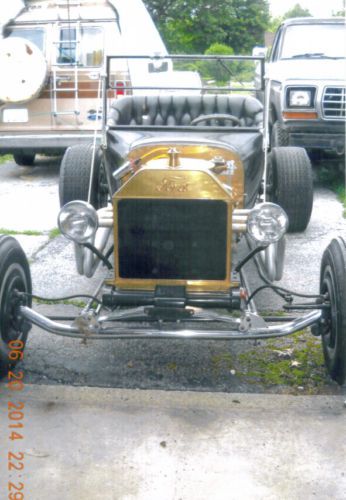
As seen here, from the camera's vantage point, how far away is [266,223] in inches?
143

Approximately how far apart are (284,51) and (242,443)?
681cm

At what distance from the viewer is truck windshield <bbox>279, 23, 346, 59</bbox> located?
28.6 ft

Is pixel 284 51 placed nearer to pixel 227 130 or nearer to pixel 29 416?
pixel 227 130

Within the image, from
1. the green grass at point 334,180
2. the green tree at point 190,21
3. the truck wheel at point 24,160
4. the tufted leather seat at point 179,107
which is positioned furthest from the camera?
the green tree at point 190,21

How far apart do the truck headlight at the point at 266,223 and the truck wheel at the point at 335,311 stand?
32 cm

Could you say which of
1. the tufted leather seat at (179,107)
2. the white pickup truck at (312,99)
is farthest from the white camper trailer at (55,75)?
the tufted leather seat at (179,107)

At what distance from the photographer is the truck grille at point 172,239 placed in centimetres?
359

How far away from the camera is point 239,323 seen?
3.51 m

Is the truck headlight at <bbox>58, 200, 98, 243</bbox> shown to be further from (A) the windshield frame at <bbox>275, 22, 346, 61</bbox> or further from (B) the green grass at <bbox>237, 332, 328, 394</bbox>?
(A) the windshield frame at <bbox>275, 22, 346, 61</bbox>

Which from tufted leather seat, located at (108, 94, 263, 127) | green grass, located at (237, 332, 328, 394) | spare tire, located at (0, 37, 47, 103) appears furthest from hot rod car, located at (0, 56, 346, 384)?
spare tire, located at (0, 37, 47, 103)

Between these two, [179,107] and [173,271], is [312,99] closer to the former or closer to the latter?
[179,107]

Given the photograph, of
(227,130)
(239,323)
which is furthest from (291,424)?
(227,130)

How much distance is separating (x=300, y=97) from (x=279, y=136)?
23.5 inches
